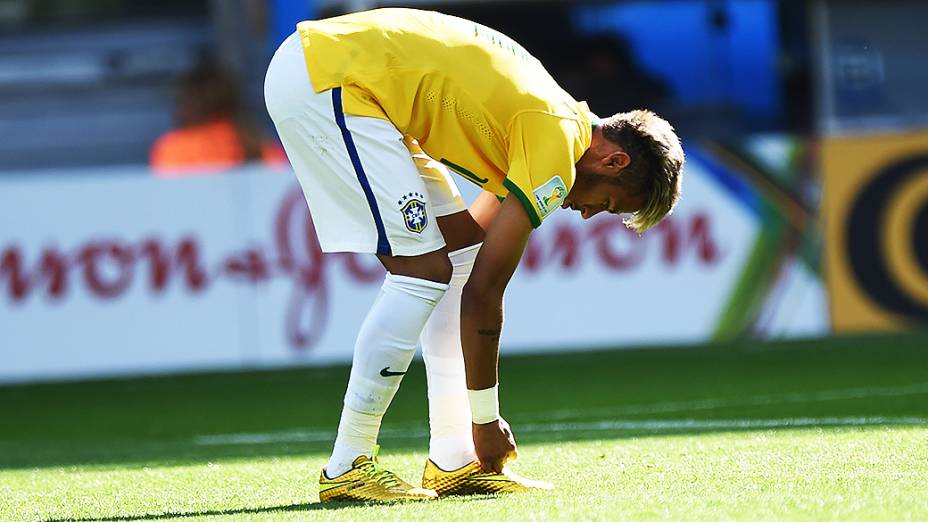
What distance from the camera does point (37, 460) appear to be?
6773 millimetres

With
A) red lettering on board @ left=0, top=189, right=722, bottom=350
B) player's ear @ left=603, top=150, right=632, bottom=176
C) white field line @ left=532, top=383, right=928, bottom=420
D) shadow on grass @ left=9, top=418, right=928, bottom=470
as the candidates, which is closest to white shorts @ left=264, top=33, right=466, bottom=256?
player's ear @ left=603, top=150, right=632, bottom=176

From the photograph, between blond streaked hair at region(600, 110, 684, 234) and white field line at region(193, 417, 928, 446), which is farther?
white field line at region(193, 417, 928, 446)

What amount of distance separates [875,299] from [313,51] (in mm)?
7592

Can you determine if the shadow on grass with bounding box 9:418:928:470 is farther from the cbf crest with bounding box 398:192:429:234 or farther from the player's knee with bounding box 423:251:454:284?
the cbf crest with bounding box 398:192:429:234

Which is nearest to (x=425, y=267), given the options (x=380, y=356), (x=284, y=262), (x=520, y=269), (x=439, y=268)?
(x=439, y=268)

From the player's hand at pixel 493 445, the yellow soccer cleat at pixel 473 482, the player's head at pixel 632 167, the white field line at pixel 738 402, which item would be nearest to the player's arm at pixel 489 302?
the player's hand at pixel 493 445

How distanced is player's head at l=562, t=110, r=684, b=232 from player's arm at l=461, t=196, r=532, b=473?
348mm

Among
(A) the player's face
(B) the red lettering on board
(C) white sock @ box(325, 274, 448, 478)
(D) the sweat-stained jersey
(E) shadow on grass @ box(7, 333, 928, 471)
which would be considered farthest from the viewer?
(B) the red lettering on board

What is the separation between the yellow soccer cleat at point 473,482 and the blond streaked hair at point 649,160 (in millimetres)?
882

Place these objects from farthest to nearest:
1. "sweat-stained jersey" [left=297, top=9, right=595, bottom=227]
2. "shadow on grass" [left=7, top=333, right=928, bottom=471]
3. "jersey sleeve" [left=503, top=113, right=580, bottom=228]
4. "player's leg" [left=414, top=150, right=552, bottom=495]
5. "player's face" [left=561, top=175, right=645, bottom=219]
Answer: "shadow on grass" [left=7, top=333, right=928, bottom=471], "player's leg" [left=414, top=150, right=552, bottom=495], "player's face" [left=561, top=175, right=645, bottom=219], "sweat-stained jersey" [left=297, top=9, right=595, bottom=227], "jersey sleeve" [left=503, top=113, right=580, bottom=228]

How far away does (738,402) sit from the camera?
784 centimetres

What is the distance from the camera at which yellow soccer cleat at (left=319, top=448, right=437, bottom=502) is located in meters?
4.83

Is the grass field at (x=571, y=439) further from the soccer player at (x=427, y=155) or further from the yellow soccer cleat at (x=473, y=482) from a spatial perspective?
the soccer player at (x=427, y=155)

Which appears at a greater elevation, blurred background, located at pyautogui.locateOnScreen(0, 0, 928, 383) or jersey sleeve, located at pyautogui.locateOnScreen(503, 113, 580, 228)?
jersey sleeve, located at pyautogui.locateOnScreen(503, 113, 580, 228)
